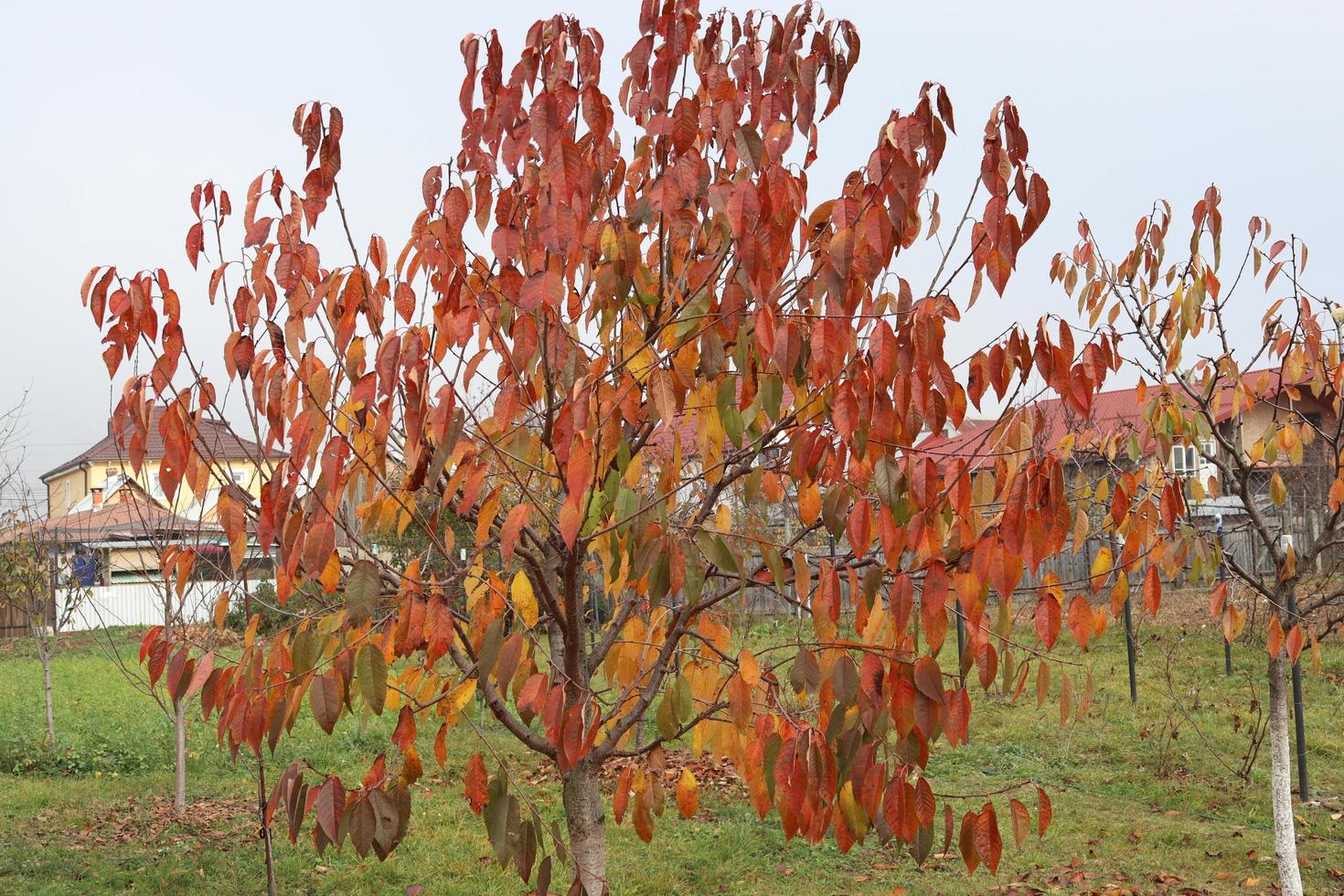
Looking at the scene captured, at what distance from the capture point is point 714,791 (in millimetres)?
7715

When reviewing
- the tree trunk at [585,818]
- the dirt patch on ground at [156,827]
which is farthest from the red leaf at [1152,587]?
the dirt patch on ground at [156,827]

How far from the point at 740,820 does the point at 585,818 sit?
459 centimetres

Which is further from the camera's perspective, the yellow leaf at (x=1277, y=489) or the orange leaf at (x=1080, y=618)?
the yellow leaf at (x=1277, y=489)

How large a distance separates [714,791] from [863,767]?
20.1ft

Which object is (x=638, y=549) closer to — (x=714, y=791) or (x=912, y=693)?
(x=912, y=693)

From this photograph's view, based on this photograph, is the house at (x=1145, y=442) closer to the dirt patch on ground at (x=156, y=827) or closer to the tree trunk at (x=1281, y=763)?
the tree trunk at (x=1281, y=763)

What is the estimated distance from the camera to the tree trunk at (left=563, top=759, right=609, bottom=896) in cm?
265

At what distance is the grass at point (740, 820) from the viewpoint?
5.81m

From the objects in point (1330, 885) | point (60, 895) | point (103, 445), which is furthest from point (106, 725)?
point (103, 445)

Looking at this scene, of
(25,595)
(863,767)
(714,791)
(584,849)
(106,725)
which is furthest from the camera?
(25,595)

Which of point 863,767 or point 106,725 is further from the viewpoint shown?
point 106,725

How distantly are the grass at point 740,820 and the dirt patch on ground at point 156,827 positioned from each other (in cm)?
2

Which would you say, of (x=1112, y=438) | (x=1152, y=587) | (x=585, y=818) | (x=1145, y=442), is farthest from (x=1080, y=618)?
(x=1112, y=438)

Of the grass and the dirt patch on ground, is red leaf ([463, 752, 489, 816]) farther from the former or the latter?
the dirt patch on ground
